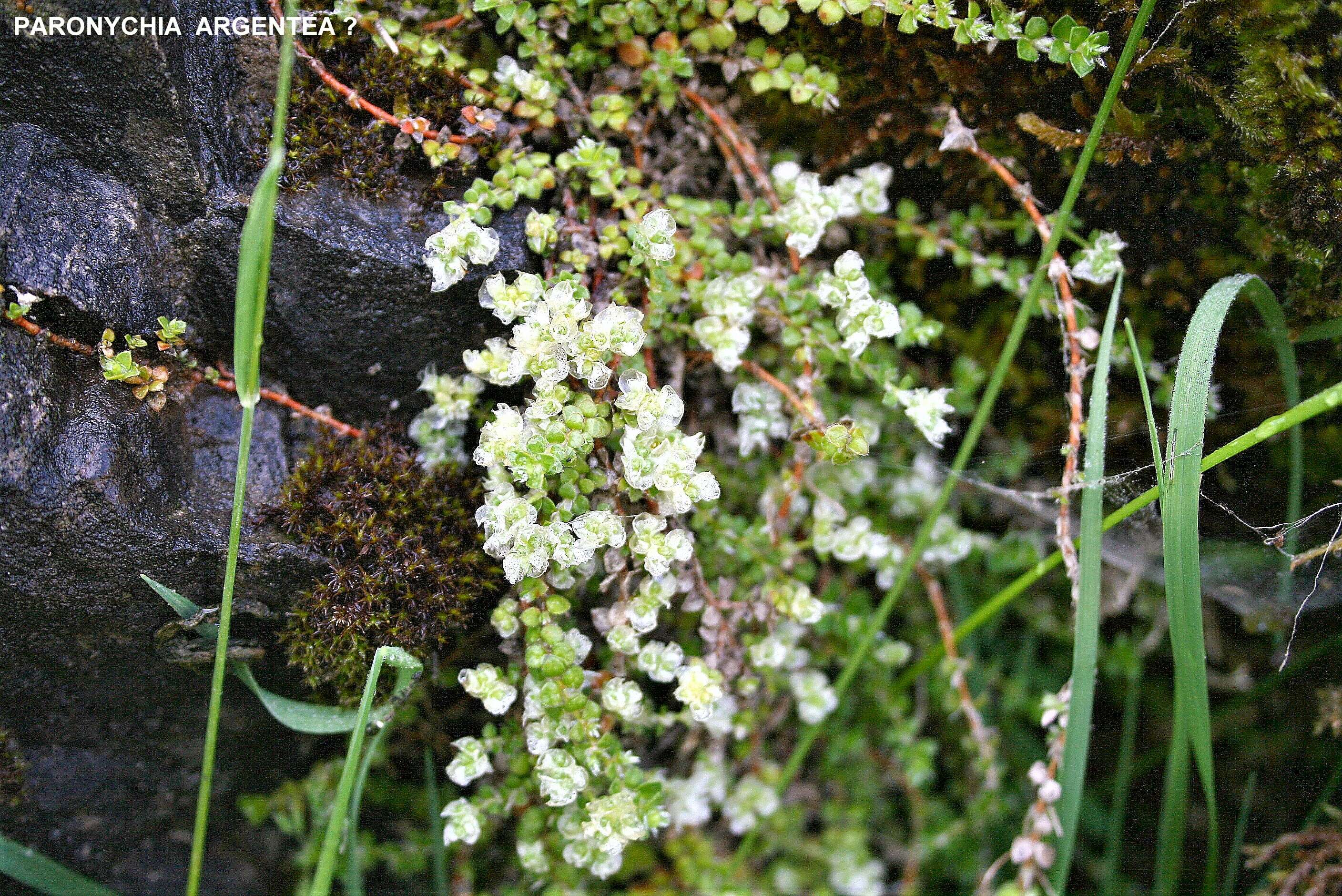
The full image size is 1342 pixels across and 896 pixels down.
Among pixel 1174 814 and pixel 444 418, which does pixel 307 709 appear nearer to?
pixel 444 418

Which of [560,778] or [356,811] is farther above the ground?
[560,778]

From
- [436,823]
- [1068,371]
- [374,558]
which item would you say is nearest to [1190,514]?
[1068,371]

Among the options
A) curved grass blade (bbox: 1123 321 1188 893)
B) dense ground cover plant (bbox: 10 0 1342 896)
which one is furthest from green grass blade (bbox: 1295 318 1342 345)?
curved grass blade (bbox: 1123 321 1188 893)

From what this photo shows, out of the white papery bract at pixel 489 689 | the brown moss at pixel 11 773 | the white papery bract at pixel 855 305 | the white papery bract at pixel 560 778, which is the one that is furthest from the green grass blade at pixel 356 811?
the white papery bract at pixel 855 305

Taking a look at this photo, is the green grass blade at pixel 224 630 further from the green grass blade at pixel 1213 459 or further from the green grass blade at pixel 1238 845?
the green grass blade at pixel 1238 845

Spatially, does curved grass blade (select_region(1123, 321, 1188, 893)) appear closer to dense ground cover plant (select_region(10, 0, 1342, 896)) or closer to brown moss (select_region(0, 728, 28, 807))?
dense ground cover plant (select_region(10, 0, 1342, 896))

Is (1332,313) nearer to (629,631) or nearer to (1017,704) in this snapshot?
(1017,704)

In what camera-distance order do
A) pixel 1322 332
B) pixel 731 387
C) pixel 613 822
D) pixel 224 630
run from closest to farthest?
pixel 224 630 < pixel 613 822 < pixel 1322 332 < pixel 731 387
